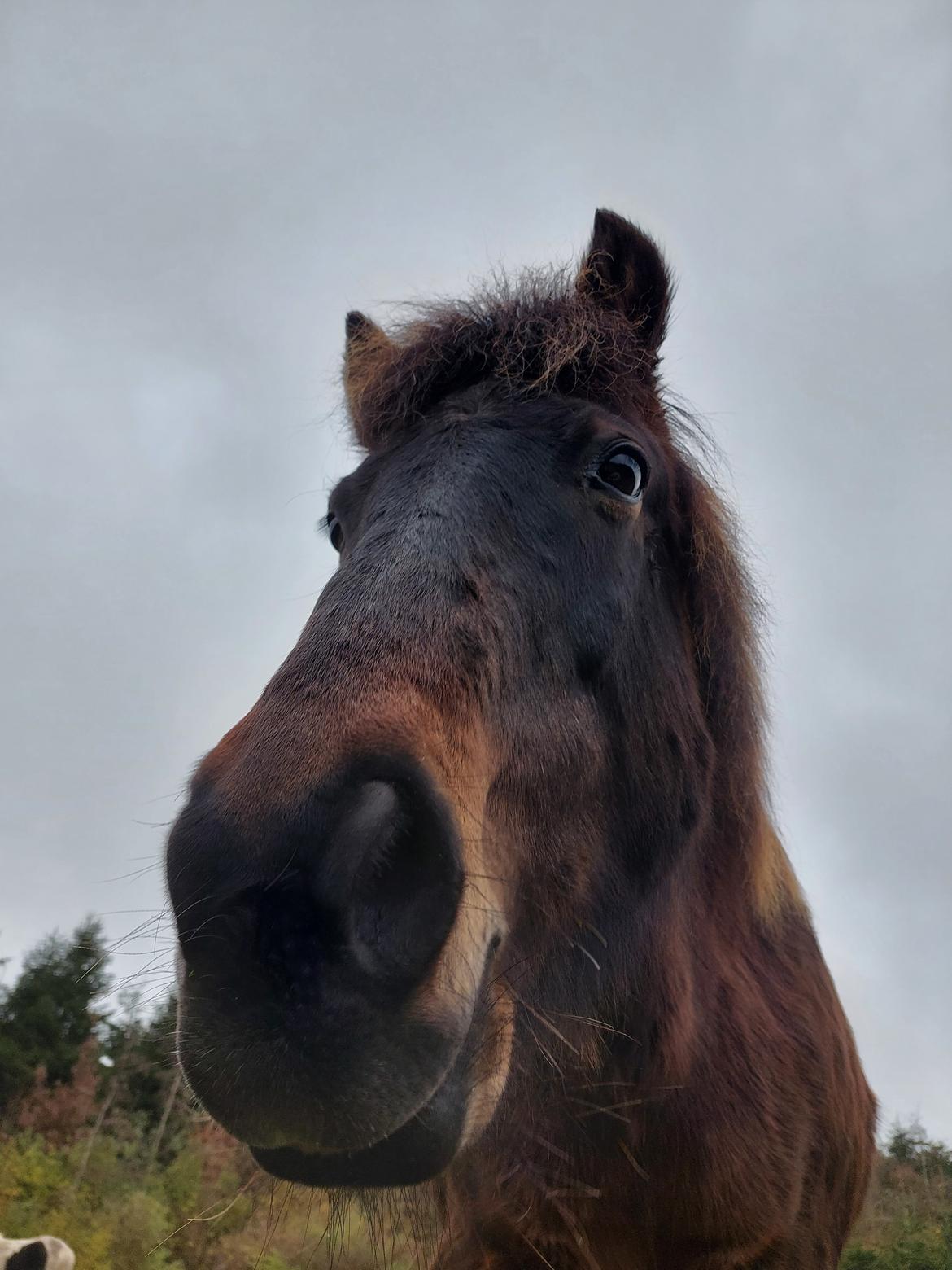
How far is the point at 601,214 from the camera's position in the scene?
2.88 m

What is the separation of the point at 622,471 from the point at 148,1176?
17.5m

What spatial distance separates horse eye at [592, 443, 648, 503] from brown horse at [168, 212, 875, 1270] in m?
0.01

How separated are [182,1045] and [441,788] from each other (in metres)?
0.57

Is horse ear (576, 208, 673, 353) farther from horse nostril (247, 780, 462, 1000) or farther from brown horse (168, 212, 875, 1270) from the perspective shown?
horse nostril (247, 780, 462, 1000)

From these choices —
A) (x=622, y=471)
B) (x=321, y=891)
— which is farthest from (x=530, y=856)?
(x=622, y=471)

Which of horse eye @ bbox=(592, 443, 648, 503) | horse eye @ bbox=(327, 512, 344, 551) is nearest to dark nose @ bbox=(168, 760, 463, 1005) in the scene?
horse eye @ bbox=(592, 443, 648, 503)

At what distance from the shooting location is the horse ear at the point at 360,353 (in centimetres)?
282

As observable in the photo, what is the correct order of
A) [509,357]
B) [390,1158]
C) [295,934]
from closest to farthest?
[295,934] → [390,1158] → [509,357]

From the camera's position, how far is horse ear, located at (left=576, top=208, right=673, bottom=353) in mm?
2855

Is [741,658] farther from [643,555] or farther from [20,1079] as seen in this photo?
[20,1079]

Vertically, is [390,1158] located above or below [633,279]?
below

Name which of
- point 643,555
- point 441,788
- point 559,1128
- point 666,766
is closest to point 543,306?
point 643,555

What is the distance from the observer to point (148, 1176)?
14.8 metres

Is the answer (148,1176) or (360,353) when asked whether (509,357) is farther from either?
(148,1176)
